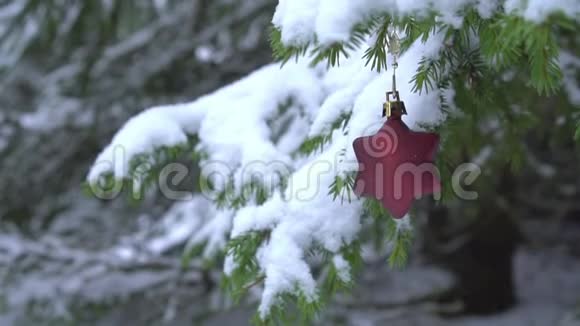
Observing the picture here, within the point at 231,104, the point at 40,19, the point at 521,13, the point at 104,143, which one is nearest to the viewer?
the point at 521,13

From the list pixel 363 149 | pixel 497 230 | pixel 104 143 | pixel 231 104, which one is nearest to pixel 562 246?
pixel 497 230

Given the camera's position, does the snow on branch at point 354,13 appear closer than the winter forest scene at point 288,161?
Yes

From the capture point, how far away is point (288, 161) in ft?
5.20

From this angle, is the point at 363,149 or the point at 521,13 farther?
the point at 363,149

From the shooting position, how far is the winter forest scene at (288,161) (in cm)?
105

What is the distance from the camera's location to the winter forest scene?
1046 millimetres

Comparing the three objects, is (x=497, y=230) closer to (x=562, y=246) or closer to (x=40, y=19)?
(x=562, y=246)

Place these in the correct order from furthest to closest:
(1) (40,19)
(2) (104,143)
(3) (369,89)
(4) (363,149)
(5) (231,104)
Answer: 1. (2) (104,143)
2. (1) (40,19)
3. (5) (231,104)
4. (3) (369,89)
5. (4) (363,149)

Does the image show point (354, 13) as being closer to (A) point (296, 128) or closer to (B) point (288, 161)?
(B) point (288, 161)

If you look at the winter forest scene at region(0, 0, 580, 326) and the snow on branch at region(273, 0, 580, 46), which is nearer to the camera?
the snow on branch at region(273, 0, 580, 46)

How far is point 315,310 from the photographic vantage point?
1.29m

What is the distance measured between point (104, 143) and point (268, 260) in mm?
2942

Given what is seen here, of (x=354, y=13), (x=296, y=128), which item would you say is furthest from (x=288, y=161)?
(x=354, y=13)

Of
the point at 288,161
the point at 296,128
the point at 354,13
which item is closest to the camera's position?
the point at 354,13
